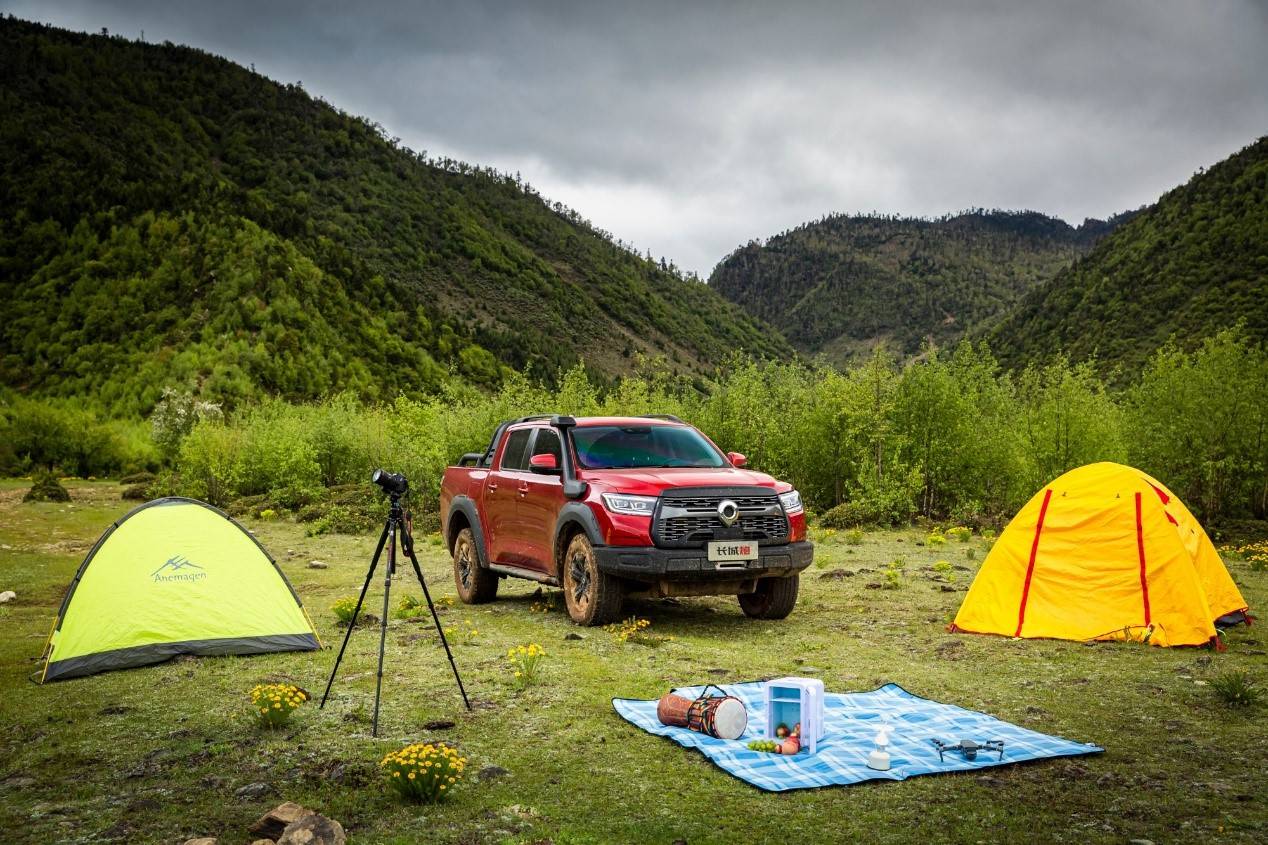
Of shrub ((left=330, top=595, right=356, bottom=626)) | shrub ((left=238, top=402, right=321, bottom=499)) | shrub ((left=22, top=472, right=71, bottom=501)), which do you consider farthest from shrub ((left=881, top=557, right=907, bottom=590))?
shrub ((left=22, top=472, right=71, bottom=501))

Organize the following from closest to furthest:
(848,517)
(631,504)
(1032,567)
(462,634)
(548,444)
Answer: (631,504)
(1032,567)
(462,634)
(548,444)
(848,517)

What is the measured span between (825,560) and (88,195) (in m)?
76.8

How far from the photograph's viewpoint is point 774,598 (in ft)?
36.1

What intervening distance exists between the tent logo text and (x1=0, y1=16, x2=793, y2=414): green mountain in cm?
4841

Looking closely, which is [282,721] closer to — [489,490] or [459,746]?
[459,746]

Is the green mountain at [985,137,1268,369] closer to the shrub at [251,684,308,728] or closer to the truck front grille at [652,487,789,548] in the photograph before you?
the truck front grille at [652,487,789,548]

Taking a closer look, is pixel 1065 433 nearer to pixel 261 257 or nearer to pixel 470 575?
pixel 470 575

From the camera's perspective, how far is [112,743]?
654cm

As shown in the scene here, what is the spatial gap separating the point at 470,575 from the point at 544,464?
279 cm

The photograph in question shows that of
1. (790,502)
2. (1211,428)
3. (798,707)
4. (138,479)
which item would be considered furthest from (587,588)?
(138,479)

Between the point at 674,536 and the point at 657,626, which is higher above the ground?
the point at 674,536

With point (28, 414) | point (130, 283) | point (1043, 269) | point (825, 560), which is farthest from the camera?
point (1043, 269)

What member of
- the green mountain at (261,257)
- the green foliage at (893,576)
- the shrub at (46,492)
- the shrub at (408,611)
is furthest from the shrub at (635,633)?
the green mountain at (261,257)

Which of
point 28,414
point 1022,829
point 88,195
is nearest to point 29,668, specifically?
point 1022,829
